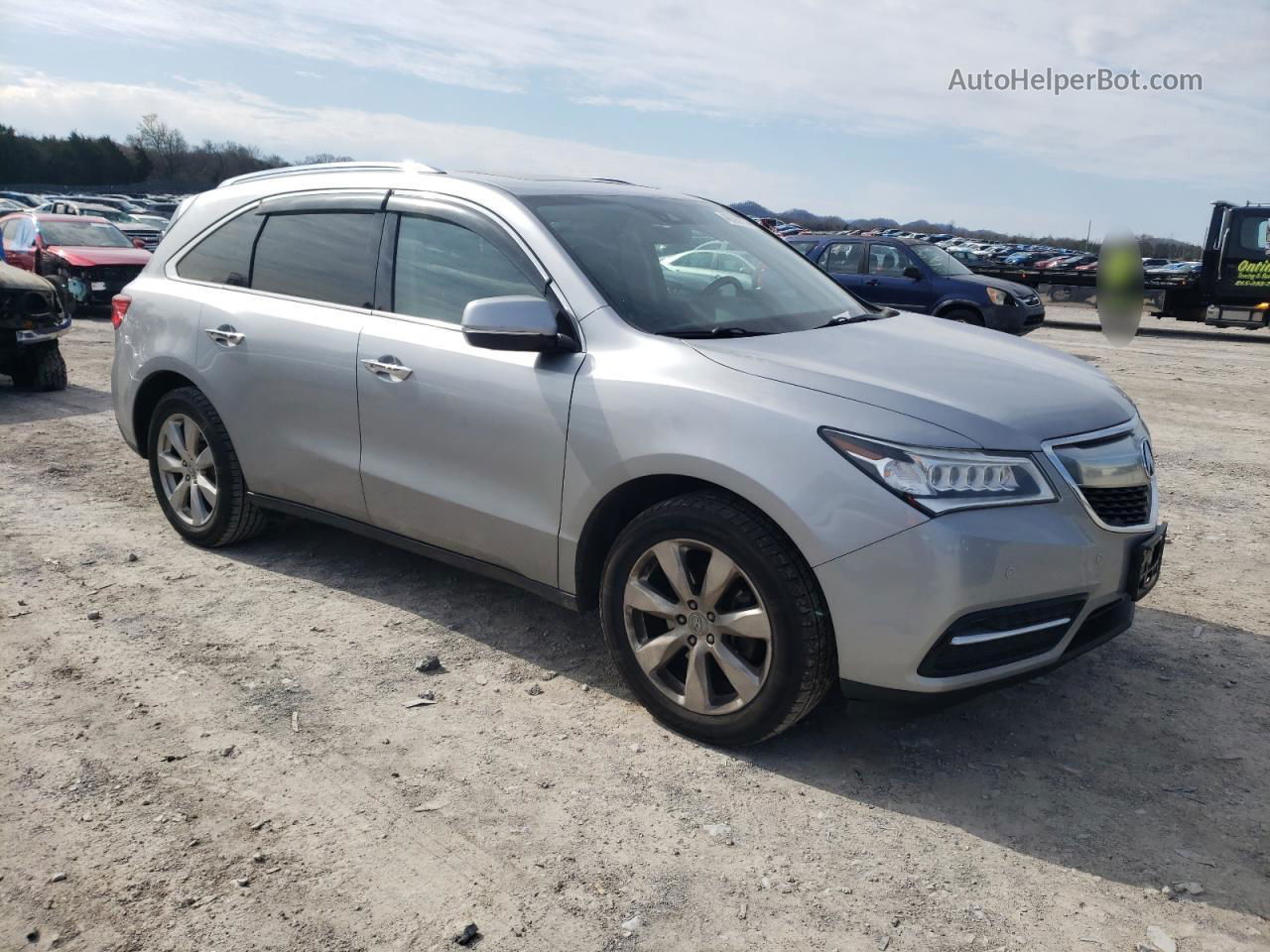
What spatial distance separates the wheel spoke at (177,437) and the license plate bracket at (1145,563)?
4229 millimetres

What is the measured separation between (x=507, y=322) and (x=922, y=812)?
2.03m

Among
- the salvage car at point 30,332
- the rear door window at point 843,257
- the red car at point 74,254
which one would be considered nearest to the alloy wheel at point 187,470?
the salvage car at point 30,332

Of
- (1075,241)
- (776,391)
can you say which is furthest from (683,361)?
(1075,241)

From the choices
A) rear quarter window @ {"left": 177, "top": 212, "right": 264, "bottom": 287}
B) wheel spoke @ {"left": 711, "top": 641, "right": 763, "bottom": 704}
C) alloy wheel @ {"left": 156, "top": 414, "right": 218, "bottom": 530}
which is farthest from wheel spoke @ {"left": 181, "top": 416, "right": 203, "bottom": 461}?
wheel spoke @ {"left": 711, "top": 641, "right": 763, "bottom": 704}

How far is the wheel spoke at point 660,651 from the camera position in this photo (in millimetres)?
3496

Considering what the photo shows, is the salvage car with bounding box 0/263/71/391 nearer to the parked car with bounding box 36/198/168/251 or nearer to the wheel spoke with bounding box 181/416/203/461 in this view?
the wheel spoke with bounding box 181/416/203/461

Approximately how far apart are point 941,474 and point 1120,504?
0.76 meters

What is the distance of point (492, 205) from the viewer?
4.10 metres

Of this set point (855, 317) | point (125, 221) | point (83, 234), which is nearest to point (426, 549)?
point (855, 317)

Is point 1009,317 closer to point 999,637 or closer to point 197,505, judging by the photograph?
point 197,505

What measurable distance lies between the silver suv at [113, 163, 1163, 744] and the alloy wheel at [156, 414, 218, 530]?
29mm

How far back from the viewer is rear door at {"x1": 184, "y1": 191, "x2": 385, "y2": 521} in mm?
4463

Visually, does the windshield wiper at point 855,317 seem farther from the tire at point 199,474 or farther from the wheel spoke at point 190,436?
the wheel spoke at point 190,436

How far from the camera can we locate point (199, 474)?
5.25m
